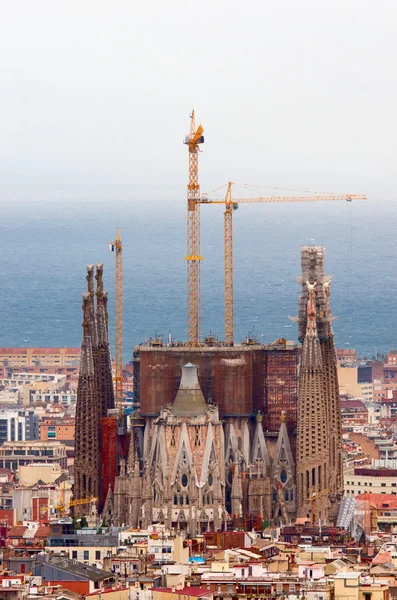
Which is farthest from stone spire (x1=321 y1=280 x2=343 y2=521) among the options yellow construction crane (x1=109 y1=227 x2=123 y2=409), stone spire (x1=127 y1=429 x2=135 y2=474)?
yellow construction crane (x1=109 y1=227 x2=123 y2=409)

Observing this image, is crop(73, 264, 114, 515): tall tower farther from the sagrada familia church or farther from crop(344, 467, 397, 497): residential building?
crop(344, 467, 397, 497): residential building

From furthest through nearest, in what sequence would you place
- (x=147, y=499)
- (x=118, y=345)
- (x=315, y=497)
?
1. (x=118, y=345)
2. (x=315, y=497)
3. (x=147, y=499)

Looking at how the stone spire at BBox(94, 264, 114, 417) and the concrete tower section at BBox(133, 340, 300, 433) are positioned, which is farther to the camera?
the stone spire at BBox(94, 264, 114, 417)

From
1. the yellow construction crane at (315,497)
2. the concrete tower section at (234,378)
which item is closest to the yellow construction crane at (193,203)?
the concrete tower section at (234,378)

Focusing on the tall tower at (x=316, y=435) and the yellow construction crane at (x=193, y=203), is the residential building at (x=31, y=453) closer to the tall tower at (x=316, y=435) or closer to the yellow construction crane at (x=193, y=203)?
the yellow construction crane at (x=193, y=203)

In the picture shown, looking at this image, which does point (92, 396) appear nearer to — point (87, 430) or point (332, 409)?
point (87, 430)

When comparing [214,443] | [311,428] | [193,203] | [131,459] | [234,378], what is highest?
[193,203]

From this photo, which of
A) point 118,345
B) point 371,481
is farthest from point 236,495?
point 118,345

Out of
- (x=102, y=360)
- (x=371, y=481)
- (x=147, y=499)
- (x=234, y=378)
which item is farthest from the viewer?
(x=102, y=360)
